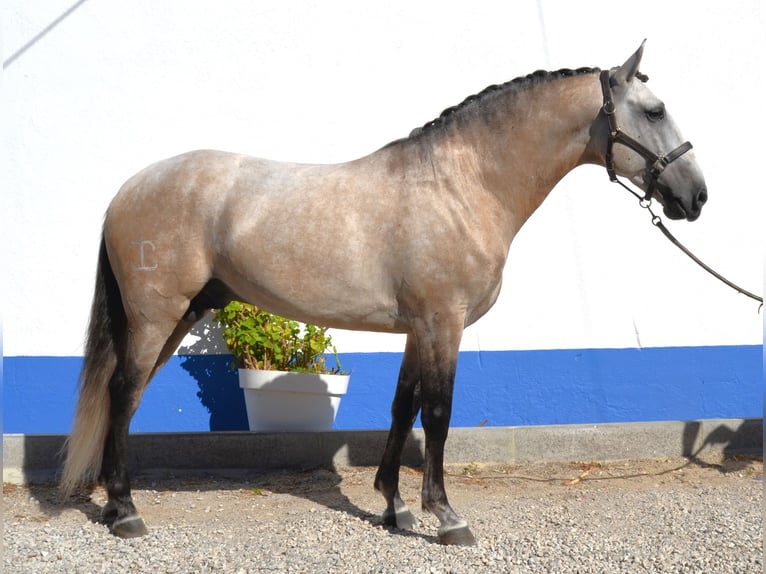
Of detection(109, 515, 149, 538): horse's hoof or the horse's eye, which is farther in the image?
detection(109, 515, 149, 538): horse's hoof

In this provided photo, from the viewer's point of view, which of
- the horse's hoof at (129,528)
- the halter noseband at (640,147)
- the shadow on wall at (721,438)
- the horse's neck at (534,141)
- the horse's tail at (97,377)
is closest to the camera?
the halter noseband at (640,147)

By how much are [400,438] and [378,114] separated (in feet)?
8.15

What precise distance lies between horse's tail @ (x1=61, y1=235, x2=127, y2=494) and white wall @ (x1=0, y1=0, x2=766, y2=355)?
136cm

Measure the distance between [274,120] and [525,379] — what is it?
254 cm

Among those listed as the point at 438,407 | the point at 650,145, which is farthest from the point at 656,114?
the point at 438,407

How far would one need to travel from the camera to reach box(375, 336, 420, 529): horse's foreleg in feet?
13.3

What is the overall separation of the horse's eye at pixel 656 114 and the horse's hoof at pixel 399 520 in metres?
2.23

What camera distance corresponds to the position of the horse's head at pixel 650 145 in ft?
11.9

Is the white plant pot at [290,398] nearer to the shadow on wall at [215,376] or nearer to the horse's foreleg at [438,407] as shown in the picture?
the shadow on wall at [215,376]

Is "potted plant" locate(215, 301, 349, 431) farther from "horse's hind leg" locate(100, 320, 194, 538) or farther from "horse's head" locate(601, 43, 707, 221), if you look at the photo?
"horse's head" locate(601, 43, 707, 221)

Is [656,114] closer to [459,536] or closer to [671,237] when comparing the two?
[671,237]

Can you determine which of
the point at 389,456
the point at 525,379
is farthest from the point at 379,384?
the point at 389,456

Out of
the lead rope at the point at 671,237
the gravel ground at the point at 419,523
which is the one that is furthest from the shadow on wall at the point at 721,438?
the lead rope at the point at 671,237

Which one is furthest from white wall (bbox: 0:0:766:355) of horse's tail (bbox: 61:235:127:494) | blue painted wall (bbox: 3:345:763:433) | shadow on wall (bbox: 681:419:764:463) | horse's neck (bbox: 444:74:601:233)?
horse's neck (bbox: 444:74:601:233)
